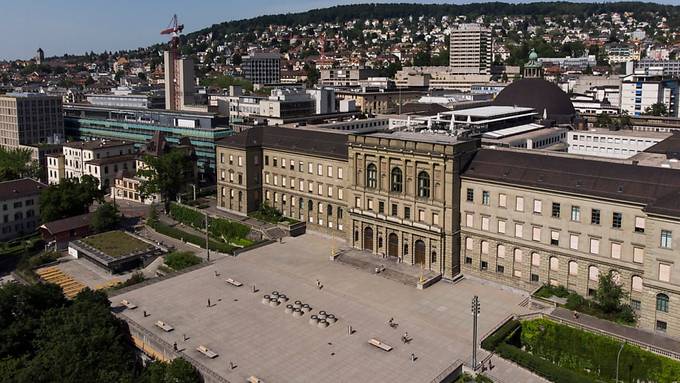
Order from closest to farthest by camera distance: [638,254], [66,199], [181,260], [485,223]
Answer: [638,254] < [485,223] < [181,260] < [66,199]

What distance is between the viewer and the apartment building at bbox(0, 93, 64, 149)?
15462 cm

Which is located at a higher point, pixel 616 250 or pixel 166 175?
pixel 166 175

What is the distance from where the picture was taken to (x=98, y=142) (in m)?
133

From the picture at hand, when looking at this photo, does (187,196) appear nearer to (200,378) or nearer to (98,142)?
(98,142)

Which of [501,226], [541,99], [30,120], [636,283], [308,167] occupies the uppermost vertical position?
[541,99]

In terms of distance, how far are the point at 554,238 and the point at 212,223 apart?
173 ft

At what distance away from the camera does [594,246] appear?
64312mm

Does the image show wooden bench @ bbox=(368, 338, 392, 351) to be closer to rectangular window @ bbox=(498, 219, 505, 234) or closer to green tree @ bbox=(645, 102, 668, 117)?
rectangular window @ bbox=(498, 219, 505, 234)

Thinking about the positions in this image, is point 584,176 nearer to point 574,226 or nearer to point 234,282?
point 574,226

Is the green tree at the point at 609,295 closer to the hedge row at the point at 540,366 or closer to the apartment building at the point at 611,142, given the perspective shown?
the hedge row at the point at 540,366

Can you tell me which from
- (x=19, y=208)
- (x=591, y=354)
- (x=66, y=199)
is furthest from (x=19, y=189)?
(x=591, y=354)

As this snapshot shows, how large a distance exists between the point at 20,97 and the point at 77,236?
7798 cm

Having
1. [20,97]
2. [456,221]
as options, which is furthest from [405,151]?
[20,97]

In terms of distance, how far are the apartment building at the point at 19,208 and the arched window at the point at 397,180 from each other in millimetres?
65685
